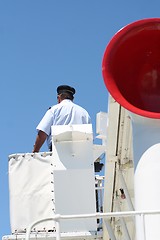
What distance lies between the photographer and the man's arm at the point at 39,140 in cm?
717

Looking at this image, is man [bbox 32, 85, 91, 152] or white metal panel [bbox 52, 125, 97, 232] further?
man [bbox 32, 85, 91, 152]

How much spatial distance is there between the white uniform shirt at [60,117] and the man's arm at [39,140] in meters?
0.05

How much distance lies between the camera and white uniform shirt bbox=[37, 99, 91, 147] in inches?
281

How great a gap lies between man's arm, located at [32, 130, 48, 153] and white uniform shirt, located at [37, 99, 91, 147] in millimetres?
51

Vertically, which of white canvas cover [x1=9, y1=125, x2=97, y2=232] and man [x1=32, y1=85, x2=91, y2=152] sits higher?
man [x1=32, y1=85, x2=91, y2=152]

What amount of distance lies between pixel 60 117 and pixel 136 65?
2.30m

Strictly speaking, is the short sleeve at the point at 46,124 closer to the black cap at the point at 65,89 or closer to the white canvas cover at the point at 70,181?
the white canvas cover at the point at 70,181

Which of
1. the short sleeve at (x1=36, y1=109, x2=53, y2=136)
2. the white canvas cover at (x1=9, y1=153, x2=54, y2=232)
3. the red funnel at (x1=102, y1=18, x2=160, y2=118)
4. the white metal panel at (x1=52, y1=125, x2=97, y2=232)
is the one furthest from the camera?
the short sleeve at (x1=36, y1=109, x2=53, y2=136)

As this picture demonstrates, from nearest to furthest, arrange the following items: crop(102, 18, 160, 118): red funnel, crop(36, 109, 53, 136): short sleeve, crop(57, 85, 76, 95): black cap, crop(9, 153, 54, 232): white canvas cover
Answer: crop(102, 18, 160, 118): red funnel < crop(9, 153, 54, 232): white canvas cover < crop(36, 109, 53, 136): short sleeve < crop(57, 85, 76, 95): black cap

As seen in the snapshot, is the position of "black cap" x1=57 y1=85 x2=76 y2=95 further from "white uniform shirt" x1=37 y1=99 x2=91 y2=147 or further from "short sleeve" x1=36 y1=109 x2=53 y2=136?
"short sleeve" x1=36 y1=109 x2=53 y2=136

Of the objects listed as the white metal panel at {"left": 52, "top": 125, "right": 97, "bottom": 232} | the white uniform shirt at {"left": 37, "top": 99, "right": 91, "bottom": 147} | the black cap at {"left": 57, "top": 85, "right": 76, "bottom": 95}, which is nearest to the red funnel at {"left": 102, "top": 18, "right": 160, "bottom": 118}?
the white metal panel at {"left": 52, "top": 125, "right": 97, "bottom": 232}

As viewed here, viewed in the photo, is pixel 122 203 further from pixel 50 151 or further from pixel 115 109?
pixel 115 109

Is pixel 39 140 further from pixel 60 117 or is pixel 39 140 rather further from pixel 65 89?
pixel 65 89

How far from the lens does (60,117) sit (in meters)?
7.19
